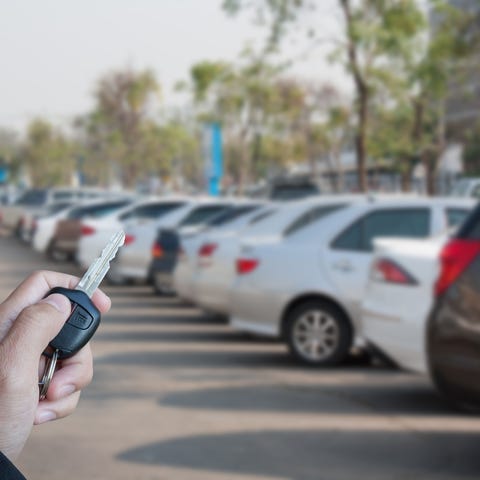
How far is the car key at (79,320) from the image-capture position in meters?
1.72

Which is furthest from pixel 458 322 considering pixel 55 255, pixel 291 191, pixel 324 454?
pixel 291 191

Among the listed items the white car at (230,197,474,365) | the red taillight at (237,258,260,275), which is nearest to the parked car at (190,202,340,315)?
the red taillight at (237,258,260,275)

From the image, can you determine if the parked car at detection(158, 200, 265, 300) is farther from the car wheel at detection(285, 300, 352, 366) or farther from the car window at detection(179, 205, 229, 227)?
the car wheel at detection(285, 300, 352, 366)

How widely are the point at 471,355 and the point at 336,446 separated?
1.31 metres

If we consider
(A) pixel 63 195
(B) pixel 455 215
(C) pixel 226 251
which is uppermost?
(B) pixel 455 215

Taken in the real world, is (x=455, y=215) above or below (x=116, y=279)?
above

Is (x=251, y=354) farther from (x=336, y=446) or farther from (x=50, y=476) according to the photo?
(x=50, y=476)

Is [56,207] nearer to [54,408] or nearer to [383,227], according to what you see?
[383,227]

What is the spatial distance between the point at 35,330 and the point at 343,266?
10666 millimetres

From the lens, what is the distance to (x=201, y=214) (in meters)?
22.1

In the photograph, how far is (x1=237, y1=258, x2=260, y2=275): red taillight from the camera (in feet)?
41.9

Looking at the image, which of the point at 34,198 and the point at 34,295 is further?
the point at 34,198

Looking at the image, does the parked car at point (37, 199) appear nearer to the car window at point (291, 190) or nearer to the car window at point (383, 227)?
the car window at point (291, 190)

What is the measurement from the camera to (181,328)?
16141mm
